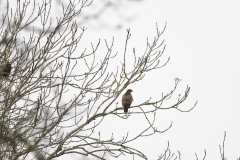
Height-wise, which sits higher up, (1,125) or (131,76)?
(131,76)

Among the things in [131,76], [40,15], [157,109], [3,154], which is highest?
[40,15]

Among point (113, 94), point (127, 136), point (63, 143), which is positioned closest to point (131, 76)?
point (113, 94)

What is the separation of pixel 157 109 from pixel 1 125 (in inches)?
109

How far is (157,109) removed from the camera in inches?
234

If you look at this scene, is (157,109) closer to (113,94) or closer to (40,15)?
(113,94)

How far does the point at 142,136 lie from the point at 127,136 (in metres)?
0.22

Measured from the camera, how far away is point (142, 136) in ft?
18.4

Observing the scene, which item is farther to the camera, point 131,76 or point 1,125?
point 131,76

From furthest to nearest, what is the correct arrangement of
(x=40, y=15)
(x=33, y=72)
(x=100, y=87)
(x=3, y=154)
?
(x=100, y=87), (x=40, y=15), (x=33, y=72), (x=3, y=154)

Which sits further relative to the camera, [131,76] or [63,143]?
[131,76]

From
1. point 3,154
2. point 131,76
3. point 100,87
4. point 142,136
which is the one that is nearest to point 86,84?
point 100,87

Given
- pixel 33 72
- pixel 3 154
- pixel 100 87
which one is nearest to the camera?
pixel 3 154

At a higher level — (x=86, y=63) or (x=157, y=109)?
(x=86, y=63)

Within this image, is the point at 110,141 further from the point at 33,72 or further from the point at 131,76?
the point at 33,72
